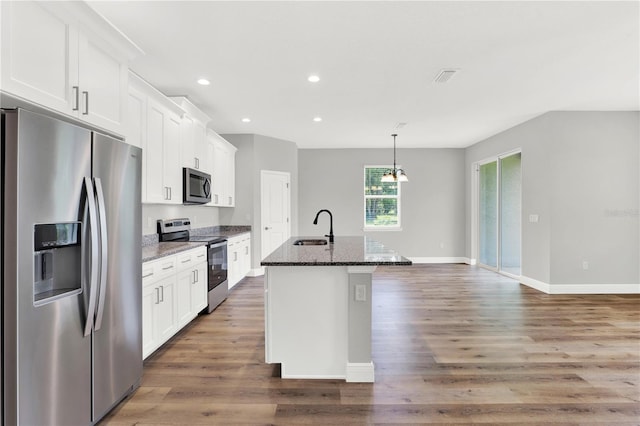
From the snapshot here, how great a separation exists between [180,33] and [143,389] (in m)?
2.66

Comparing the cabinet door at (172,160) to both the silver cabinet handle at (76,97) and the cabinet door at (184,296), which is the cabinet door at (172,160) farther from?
the silver cabinet handle at (76,97)

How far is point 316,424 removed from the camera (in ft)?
6.32

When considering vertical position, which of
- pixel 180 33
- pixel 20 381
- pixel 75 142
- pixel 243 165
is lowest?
pixel 20 381

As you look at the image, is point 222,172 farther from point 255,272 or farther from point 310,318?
point 310,318

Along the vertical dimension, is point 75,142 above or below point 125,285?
above

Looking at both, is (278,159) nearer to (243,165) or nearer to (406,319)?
(243,165)

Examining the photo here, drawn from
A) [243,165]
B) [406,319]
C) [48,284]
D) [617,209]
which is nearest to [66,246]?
[48,284]

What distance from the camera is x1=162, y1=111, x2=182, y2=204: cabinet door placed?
3576 mm

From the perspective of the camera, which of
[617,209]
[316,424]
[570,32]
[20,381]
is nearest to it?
[20,381]

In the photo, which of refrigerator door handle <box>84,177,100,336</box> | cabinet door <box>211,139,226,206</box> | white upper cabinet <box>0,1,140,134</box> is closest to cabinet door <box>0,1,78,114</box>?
white upper cabinet <box>0,1,140,134</box>

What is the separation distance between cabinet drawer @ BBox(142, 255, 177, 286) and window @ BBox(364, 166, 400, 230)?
5.42m

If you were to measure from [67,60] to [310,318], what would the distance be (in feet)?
7.10

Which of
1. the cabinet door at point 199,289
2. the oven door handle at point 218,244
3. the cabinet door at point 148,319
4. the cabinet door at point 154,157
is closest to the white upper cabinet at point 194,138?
the cabinet door at point 154,157

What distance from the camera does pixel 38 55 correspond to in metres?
1.69
